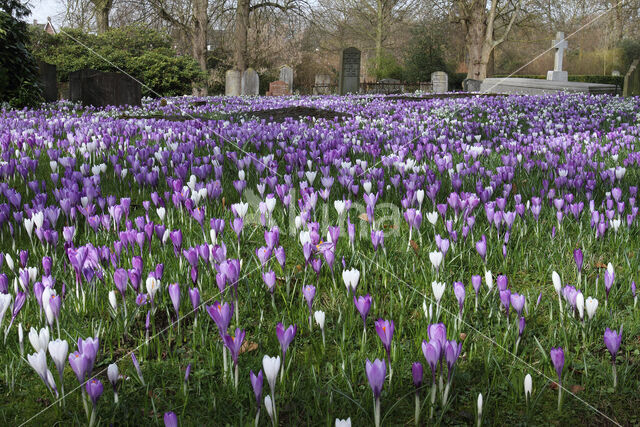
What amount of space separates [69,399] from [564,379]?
4.73ft

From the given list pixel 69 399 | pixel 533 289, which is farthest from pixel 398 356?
pixel 69 399

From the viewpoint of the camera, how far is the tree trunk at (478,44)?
36.4 metres

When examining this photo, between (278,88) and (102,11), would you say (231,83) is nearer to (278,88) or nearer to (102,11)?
(278,88)

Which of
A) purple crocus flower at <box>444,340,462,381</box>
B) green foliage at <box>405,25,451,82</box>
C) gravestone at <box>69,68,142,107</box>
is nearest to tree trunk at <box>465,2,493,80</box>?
green foliage at <box>405,25,451,82</box>

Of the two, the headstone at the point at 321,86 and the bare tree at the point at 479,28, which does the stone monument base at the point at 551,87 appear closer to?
the bare tree at the point at 479,28

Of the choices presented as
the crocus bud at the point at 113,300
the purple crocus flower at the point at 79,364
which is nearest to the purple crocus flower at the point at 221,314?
the purple crocus flower at the point at 79,364

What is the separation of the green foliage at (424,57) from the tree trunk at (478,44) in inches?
139

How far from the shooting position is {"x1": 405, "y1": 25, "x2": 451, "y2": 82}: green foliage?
4031 cm

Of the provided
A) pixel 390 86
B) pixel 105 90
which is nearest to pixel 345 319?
pixel 105 90

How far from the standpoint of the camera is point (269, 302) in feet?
7.27

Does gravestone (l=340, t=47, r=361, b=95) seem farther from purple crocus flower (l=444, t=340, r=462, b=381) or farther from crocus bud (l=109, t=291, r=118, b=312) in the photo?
purple crocus flower (l=444, t=340, r=462, b=381)

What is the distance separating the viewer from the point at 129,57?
21750 mm

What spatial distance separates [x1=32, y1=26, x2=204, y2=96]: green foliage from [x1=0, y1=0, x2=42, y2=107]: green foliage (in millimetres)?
6800

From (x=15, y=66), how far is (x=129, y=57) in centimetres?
966
